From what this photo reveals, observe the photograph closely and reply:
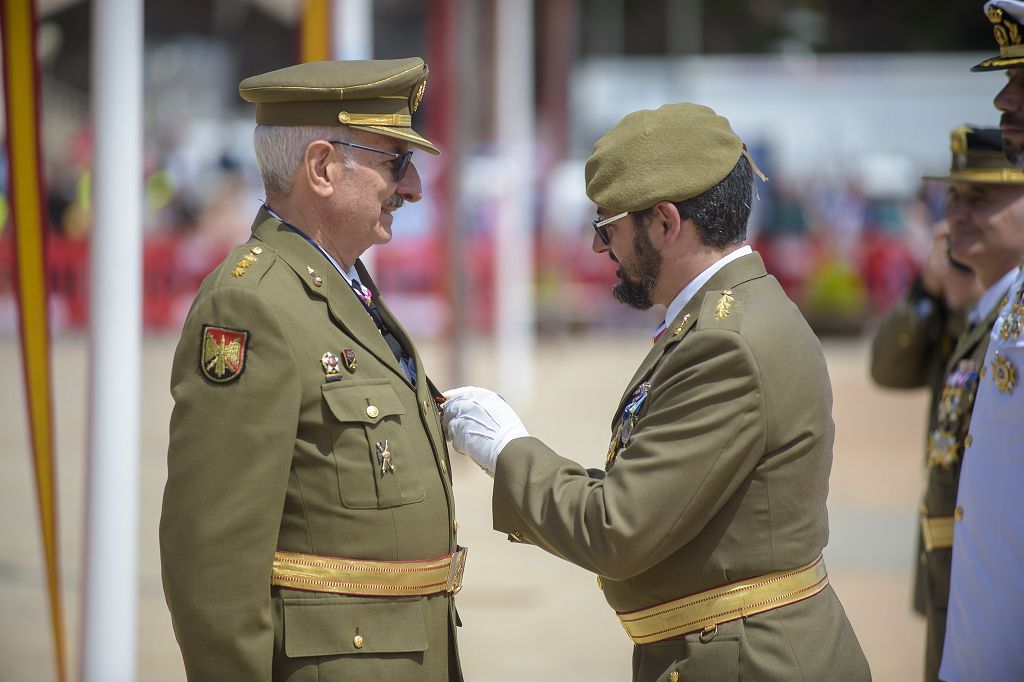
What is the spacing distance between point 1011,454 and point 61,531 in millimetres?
5854

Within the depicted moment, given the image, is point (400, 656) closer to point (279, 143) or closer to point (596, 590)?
point (279, 143)

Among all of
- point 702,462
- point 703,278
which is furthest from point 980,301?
point 702,462

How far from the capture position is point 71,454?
9.02m

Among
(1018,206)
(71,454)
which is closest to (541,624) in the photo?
(1018,206)

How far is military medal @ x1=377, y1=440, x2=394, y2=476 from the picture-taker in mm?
2615

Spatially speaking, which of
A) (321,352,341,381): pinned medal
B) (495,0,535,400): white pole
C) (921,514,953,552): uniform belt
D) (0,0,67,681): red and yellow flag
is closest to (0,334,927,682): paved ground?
(495,0,535,400): white pole

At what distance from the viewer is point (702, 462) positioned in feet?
8.06

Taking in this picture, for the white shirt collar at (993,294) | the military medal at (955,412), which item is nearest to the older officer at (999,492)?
the military medal at (955,412)

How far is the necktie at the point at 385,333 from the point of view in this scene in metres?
2.89

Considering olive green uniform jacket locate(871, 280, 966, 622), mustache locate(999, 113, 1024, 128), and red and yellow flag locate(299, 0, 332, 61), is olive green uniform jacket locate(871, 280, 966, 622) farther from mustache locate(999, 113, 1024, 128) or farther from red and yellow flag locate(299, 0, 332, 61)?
red and yellow flag locate(299, 0, 332, 61)

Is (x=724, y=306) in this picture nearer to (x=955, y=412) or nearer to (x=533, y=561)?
(x=955, y=412)

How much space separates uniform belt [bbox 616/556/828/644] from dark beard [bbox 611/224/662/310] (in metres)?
0.66

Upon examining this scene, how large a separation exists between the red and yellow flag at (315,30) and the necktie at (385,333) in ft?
11.3

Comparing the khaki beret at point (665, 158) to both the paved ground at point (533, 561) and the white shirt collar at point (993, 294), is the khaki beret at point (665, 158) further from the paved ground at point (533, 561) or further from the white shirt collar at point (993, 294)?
the paved ground at point (533, 561)
